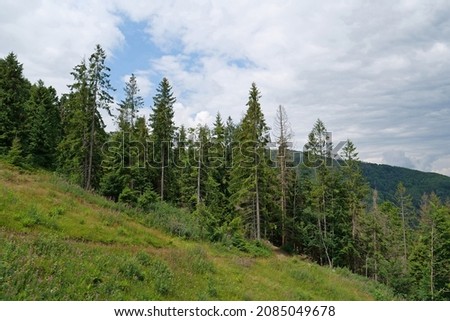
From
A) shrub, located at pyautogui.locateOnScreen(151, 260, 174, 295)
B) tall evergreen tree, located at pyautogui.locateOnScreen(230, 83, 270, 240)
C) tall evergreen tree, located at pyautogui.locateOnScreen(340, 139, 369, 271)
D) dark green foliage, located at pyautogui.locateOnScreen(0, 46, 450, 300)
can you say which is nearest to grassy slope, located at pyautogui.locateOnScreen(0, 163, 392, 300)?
shrub, located at pyautogui.locateOnScreen(151, 260, 174, 295)

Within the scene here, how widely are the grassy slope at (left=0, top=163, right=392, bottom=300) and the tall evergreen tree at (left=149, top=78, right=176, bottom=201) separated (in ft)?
69.8

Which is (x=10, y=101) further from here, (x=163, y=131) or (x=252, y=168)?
(x=252, y=168)

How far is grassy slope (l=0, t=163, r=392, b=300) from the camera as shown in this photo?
8.19 m

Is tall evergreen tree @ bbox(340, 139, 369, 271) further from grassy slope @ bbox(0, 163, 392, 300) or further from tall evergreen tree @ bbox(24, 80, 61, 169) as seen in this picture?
tall evergreen tree @ bbox(24, 80, 61, 169)

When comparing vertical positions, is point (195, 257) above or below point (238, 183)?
below

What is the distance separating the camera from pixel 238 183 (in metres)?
41.6

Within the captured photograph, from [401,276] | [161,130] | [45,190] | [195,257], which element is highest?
[161,130]

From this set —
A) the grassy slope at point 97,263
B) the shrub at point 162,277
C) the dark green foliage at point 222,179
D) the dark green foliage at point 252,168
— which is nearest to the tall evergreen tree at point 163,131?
the dark green foliage at point 222,179

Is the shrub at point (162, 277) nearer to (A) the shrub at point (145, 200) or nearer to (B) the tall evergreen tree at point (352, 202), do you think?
(A) the shrub at point (145, 200)

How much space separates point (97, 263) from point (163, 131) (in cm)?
3805
